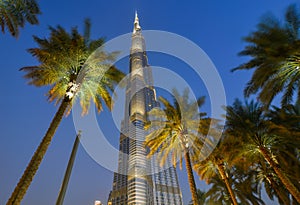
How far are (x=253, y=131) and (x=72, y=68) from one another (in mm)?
13827

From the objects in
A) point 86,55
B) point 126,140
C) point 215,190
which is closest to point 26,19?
point 86,55

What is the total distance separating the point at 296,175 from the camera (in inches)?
723

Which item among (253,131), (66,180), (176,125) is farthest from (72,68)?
(253,131)

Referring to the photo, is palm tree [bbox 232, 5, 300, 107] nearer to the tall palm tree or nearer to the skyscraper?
the tall palm tree

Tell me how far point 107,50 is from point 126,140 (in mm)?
130477

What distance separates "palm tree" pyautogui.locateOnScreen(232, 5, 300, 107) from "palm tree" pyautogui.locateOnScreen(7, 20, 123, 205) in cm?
845

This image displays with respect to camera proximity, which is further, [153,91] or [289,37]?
[153,91]

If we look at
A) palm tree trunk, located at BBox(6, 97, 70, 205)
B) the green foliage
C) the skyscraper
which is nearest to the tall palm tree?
the green foliage

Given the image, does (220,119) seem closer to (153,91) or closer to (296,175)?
(296,175)

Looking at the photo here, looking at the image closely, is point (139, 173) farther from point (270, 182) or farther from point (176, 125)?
point (176, 125)

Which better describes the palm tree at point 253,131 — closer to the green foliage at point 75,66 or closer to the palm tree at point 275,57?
the palm tree at point 275,57

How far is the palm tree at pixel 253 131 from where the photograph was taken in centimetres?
1639

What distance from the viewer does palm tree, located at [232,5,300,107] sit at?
11.3 m

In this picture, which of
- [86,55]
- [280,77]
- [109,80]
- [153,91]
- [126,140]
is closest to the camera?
[280,77]
